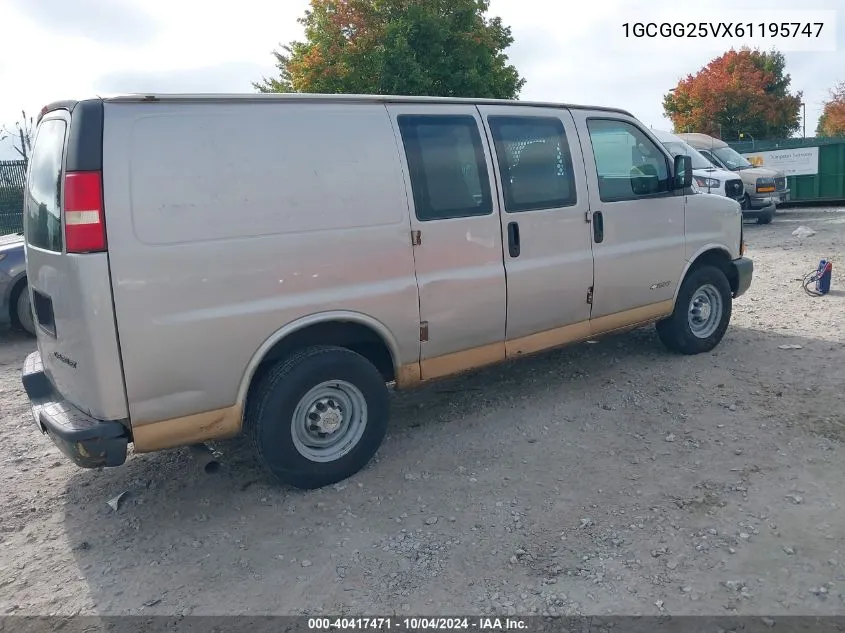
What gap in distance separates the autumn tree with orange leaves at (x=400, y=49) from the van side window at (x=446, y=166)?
1495cm

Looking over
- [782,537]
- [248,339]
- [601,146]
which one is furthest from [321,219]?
[782,537]

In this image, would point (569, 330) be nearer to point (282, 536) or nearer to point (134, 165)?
point (282, 536)

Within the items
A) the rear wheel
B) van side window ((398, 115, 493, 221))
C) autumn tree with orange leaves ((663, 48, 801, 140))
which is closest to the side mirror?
van side window ((398, 115, 493, 221))

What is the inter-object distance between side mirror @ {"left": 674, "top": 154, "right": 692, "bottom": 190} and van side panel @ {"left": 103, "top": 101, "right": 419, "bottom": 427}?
2.74 m

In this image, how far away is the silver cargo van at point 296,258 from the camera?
3443 millimetres

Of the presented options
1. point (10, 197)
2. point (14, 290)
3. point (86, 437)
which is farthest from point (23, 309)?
point (10, 197)

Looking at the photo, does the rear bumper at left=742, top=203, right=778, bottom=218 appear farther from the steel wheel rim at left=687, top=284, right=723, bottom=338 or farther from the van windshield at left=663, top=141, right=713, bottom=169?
the steel wheel rim at left=687, top=284, right=723, bottom=338

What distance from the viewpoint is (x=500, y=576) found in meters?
3.29

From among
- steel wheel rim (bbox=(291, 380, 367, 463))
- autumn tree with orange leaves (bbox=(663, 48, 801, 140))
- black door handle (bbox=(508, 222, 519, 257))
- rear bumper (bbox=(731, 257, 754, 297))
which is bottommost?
steel wheel rim (bbox=(291, 380, 367, 463))

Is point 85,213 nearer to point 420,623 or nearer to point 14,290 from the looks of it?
point 420,623

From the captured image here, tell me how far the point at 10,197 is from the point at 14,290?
925 centimetres

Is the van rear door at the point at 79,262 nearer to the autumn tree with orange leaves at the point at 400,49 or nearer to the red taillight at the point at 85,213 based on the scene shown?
the red taillight at the point at 85,213

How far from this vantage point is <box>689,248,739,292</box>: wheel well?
245 inches

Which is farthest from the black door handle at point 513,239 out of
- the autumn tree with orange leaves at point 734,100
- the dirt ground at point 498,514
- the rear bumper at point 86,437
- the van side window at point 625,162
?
the autumn tree with orange leaves at point 734,100
